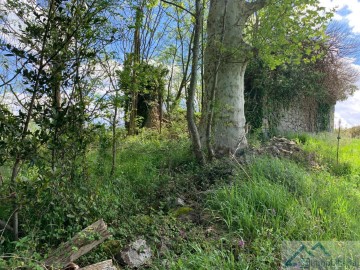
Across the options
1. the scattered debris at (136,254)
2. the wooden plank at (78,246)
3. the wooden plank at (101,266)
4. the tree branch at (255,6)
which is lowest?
the scattered debris at (136,254)

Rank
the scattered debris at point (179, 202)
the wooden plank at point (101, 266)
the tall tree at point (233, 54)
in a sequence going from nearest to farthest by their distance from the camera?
the wooden plank at point (101, 266) → the scattered debris at point (179, 202) → the tall tree at point (233, 54)

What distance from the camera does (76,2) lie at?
10.6 feet

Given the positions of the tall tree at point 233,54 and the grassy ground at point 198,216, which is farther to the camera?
the tall tree at point 233,54

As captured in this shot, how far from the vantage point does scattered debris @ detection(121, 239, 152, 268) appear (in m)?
2.73

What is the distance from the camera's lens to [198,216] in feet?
12.1

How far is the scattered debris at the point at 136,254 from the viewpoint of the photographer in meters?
2.73

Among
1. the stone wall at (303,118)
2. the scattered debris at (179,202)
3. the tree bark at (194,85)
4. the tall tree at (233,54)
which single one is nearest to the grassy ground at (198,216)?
the scattered debris at (179,202)

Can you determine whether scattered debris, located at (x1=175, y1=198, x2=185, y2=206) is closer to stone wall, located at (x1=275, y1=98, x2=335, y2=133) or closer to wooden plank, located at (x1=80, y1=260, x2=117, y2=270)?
wooden plank, located at (x1=80, y1=260, x2=117, y2=270)

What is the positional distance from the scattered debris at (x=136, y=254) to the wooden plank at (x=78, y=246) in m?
0.23

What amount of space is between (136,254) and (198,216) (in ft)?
3.54

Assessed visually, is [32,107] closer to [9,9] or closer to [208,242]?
[9,9]

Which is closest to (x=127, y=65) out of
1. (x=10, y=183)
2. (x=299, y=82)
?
(x=10, y=183)

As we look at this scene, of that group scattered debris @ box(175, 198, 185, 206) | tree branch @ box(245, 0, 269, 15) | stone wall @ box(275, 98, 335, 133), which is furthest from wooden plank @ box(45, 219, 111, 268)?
stone wall @ box(275, 98, 335, 133)

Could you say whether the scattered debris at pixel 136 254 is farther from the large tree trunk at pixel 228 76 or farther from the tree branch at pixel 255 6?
the tree branch at pixel 255 6
